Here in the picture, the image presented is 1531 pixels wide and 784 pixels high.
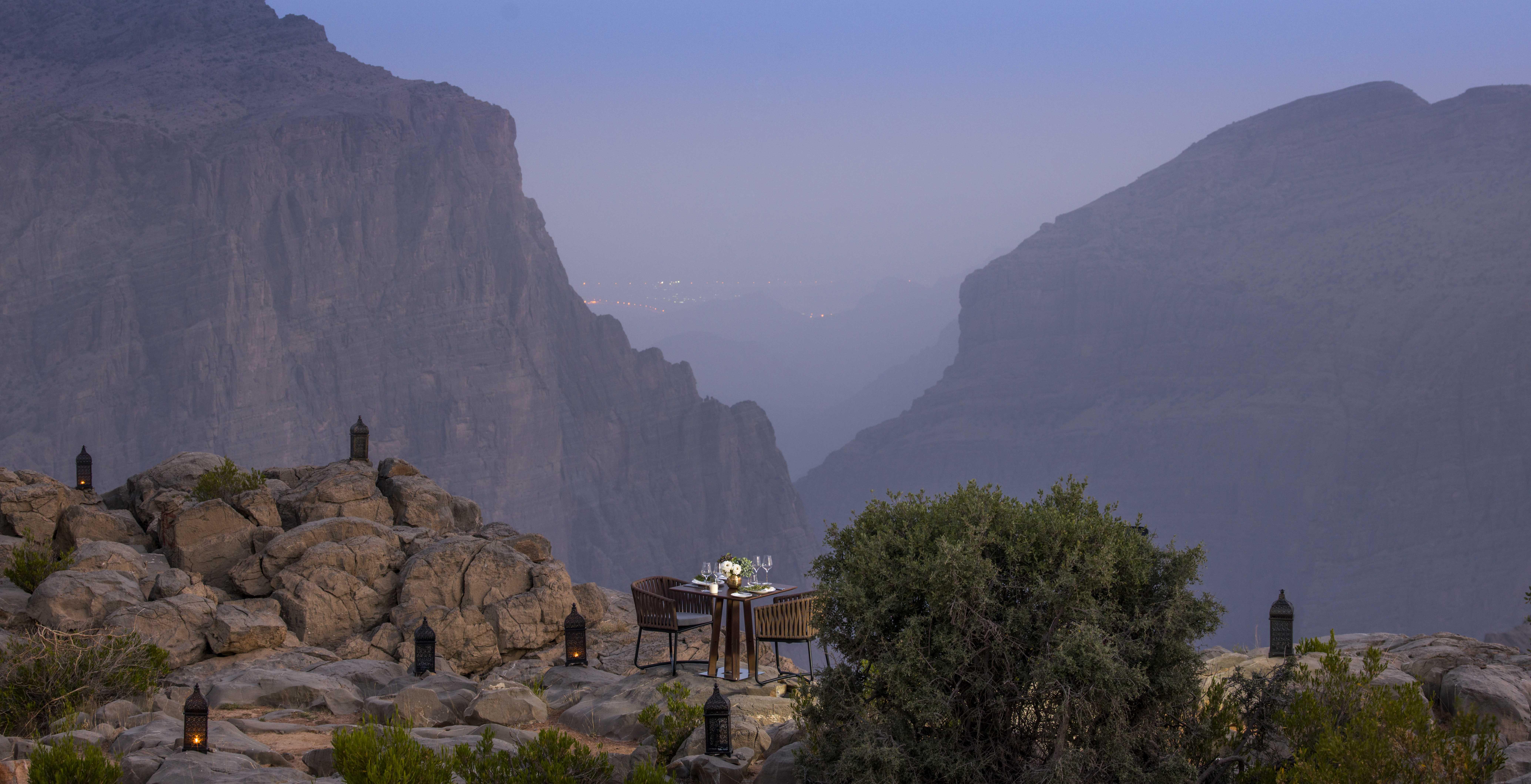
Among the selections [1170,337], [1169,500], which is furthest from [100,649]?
[1170,337]

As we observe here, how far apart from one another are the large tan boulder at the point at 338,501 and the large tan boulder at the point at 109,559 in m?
2.44

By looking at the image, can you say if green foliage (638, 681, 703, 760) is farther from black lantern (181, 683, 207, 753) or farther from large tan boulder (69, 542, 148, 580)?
large tan boulder (69, 542, 148, 580)

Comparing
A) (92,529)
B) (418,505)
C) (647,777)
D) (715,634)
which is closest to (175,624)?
(92,529)

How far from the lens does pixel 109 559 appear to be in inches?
560

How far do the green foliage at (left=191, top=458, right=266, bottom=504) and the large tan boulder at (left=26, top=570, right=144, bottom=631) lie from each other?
3419 mm

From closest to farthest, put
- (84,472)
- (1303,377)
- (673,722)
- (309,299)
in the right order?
(673,722)
(84,472)
(309,299)
(1303,377)

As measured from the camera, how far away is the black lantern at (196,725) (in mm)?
7047

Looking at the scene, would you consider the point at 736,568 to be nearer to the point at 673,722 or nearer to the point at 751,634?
the point at 751,634

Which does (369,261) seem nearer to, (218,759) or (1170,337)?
(218,759)

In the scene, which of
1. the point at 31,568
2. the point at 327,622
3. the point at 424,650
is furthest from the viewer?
the point at 327,622

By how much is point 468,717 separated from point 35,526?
10.6 meters

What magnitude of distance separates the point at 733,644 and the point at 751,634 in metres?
0.21

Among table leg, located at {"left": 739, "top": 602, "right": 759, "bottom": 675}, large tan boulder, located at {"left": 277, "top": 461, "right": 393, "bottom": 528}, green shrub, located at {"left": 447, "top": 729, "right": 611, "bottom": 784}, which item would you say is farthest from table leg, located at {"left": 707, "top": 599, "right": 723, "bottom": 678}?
large tan boulder, located at {"left": 277, "top": 461, "right": 393, "bottom": 528}

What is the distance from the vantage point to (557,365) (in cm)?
11719
